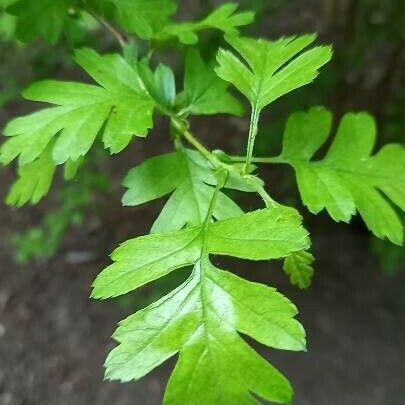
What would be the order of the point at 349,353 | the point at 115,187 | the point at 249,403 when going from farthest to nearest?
the point at 115,187
the point at 349,353
the point at 249,403

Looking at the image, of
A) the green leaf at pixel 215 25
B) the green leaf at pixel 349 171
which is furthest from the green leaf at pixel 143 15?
the green leaf at pixel 349 171

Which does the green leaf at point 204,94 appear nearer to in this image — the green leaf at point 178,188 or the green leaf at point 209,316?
the green leaf at point 178,188

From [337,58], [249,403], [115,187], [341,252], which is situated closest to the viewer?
[249,403]

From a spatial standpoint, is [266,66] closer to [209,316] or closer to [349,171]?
[349,171]

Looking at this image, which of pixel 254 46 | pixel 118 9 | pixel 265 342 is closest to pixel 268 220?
pixel 265 342

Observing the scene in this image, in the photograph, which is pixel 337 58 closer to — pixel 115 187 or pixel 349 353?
pixel 349 353

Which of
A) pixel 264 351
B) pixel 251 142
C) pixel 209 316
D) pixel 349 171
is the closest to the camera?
pixel 209 316

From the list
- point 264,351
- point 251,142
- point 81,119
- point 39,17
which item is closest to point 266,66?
point 251,142

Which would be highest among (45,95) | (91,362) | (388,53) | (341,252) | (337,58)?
(45,95)
